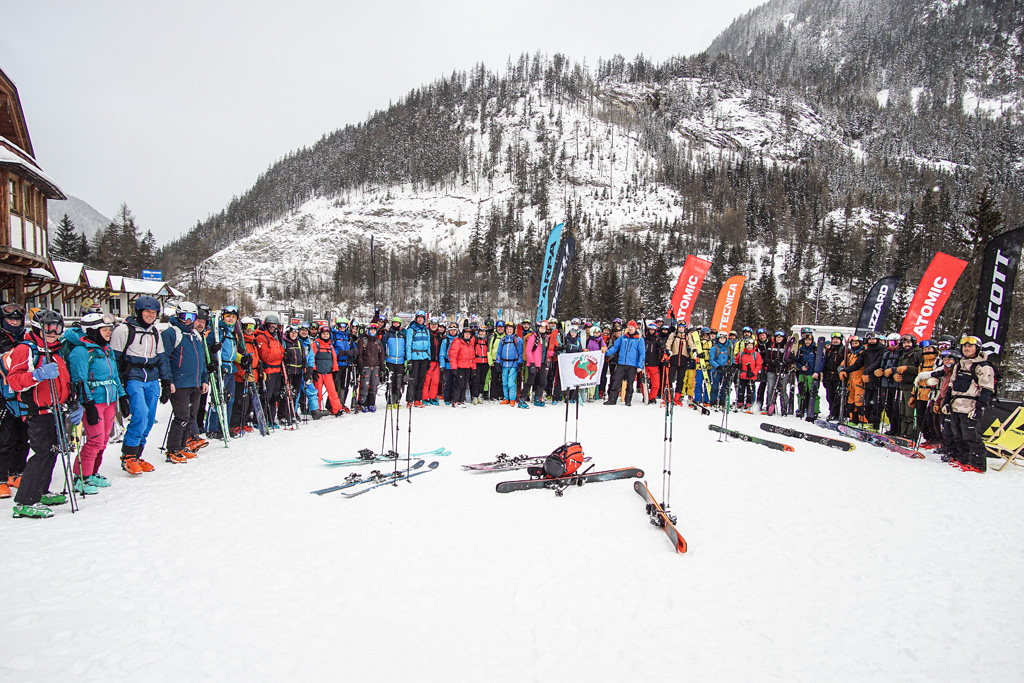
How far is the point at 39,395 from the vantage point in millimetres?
4188

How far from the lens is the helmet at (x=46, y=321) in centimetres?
421

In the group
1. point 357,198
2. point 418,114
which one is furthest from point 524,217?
point 418,114

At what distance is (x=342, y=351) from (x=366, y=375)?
0.72 metres

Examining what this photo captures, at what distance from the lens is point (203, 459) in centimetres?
631

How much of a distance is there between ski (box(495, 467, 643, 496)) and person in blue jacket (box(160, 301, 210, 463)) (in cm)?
437

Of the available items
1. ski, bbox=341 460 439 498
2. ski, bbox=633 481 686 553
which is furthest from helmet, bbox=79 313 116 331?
ski, bbox=633 481 686 553

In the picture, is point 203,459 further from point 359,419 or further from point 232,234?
point 232,234

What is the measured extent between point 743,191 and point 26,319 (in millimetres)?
110186

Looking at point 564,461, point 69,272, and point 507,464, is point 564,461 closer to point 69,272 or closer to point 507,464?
point 507,464

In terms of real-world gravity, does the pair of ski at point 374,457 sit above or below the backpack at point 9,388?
below

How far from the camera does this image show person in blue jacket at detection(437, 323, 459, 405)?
1062 cm

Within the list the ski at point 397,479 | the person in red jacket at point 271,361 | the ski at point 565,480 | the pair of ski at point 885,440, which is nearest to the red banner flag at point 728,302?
the pair of ski at point 885,440

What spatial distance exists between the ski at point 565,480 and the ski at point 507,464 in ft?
1.12

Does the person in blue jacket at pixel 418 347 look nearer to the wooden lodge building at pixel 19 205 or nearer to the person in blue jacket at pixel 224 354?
the person in blue jacket at pixel 224 354
